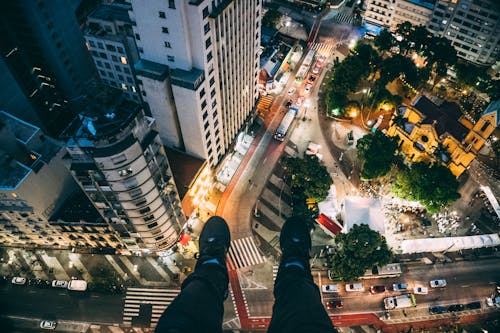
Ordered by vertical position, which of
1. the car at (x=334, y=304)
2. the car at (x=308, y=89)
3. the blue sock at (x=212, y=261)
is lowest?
the car at (x=334, y=304)

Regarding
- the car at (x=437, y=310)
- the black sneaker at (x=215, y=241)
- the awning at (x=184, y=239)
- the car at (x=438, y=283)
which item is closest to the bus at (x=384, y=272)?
the car at (x=438, y=283)

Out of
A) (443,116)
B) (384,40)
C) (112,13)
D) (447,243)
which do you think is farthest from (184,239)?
(384,40)

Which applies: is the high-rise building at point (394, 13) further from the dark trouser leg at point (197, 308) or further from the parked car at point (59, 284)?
the parked car at point (59, 284)

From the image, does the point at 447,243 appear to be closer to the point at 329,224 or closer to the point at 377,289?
the point at 377,289

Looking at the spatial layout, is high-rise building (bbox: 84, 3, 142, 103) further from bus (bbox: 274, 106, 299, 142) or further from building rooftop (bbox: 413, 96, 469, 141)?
building rooftop (bbox: 413, 96, 469, 141)

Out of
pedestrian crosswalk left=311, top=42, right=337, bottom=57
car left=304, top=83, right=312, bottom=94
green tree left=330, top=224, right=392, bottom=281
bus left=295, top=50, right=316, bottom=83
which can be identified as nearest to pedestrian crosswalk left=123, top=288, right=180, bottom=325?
green tree left=330, top=224, right=392, bottom=281

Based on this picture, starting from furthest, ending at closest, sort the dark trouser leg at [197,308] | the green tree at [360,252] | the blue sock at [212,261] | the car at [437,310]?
the car at [437,310], the green tree at [360,252], the blue sock at [212,261], the dark trouser leg at [197,308]

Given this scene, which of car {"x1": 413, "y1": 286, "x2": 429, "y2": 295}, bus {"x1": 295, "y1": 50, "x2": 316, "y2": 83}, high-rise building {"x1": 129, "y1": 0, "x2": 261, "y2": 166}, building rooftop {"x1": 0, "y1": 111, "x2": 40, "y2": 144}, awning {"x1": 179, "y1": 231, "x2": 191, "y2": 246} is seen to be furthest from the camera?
bus {"x1": 295, "y1": 50, "x2": 316, "y2": 83}

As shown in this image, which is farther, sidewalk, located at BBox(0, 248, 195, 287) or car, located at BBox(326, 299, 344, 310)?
sidewalk, located at BBox(0, 248, 195, 287)
